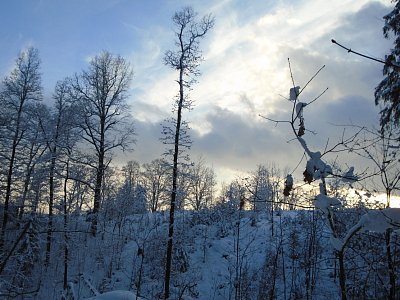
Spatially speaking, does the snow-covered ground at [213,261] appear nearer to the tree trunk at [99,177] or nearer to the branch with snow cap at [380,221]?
the tree trunk at [99,177]

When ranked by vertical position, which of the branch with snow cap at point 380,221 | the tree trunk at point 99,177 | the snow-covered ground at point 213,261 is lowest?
the snow-covered ground at point 213,261

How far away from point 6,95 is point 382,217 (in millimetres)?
21273

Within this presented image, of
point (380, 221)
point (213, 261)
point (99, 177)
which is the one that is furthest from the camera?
point (99, 177)

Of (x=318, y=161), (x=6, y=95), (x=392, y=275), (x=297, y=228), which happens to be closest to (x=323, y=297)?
(x=297, y=228)

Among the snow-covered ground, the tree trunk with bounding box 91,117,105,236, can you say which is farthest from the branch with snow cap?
the tree trunk with bounding box 91,117,105,236

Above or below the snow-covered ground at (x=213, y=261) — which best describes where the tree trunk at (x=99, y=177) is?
above

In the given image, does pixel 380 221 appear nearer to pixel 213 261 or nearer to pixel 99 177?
pixel 213 261

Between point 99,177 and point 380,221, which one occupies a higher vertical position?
point 99,177

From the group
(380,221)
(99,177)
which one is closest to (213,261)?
(99,177)

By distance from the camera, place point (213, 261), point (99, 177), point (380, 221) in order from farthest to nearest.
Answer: point (99, 177)
point (213, 261)
point (380, 221)

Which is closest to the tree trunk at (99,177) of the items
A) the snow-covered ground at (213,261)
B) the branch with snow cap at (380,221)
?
the snow-covered ground at (213,261)

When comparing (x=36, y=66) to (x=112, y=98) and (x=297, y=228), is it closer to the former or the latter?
(x=112, y=98)

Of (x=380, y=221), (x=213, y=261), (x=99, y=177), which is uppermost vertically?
(x=99, y=177)

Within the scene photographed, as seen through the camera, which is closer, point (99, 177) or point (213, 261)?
point (213, 261)
